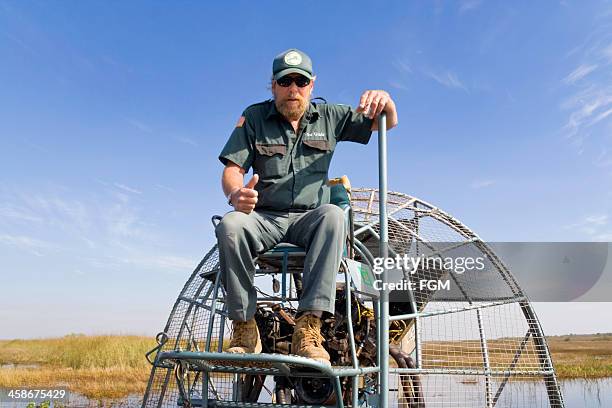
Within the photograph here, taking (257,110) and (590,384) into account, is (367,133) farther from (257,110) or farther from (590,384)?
(590,384)

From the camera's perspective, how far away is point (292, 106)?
4.63m

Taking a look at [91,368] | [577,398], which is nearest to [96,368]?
[91,368]

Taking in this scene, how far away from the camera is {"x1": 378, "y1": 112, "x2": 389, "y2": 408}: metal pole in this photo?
4.36 m

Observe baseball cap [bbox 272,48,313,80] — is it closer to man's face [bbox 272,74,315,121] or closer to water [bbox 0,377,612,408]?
man's face [bbox 272,74,315,121]

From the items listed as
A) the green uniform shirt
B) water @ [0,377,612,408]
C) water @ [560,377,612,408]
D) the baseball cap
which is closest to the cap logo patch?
the baseball cap

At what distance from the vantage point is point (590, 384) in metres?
21.1

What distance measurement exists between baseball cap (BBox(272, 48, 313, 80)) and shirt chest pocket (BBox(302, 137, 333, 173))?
1.63 feet

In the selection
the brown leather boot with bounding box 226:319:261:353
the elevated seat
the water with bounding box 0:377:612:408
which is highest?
the brown leather boot with bounding box 226:319:261:353

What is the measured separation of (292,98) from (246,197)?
1038mm

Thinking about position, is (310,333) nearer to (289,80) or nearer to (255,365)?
(255,365)

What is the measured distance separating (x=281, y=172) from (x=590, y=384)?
20494 millimetres

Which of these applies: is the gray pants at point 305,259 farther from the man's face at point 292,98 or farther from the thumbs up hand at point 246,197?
the man's face at point 292,98

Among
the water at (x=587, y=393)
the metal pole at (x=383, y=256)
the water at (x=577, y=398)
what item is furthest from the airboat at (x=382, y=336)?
the water at (x=587, y=393)

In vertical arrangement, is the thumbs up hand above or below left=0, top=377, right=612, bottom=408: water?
above
